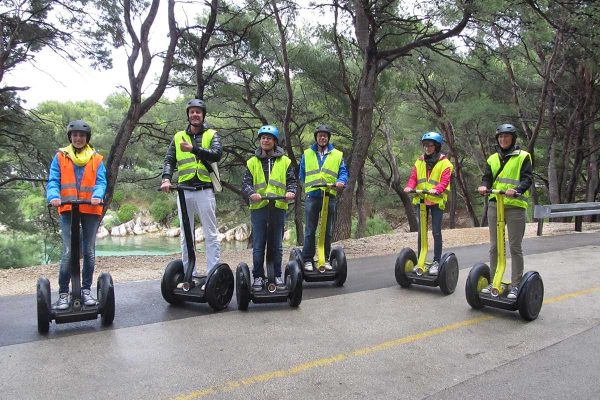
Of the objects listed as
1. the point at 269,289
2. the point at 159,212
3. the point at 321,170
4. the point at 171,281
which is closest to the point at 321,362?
the point at 269,289

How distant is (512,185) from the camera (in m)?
5.39

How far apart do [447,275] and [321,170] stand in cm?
226

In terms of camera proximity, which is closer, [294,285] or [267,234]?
[294,285]

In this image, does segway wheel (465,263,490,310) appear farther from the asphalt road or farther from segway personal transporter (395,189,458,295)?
segway personal transporter (395,189,458,295)

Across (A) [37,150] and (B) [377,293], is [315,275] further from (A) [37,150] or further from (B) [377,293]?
(A) [37,150]

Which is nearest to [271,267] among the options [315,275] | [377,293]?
[315,275]

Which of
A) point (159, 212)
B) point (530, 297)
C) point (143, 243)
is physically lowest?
point (143, 243)

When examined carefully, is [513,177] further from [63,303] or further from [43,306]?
[43,306]

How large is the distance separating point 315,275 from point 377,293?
36.7 inches

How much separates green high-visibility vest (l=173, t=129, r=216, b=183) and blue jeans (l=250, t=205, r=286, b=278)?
31.5 inches

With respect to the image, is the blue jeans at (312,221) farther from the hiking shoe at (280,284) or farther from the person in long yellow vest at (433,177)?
the hiking shoe at (280,284)

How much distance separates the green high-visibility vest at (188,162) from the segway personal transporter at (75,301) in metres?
1.27

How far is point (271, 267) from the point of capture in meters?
5.93

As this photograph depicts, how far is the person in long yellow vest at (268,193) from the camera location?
590 centimetres
